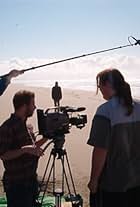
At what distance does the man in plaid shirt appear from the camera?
13.3 ft

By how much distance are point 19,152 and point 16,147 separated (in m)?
0.10

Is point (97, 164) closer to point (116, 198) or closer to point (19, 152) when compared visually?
point (116, 198)

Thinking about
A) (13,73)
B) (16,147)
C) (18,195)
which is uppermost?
(13,73)

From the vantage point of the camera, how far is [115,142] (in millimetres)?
3666

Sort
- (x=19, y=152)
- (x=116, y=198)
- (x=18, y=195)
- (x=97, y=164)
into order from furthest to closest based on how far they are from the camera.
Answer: (x=18, y=195) < (x=19, y=152) < (x=116, y=198) < (x=97, y=164)

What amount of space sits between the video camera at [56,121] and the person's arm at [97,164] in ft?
2.23

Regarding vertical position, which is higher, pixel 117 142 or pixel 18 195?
pixel 117 142

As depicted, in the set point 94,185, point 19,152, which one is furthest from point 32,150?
point 94,185

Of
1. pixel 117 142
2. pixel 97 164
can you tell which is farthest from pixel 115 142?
pixel 97 164

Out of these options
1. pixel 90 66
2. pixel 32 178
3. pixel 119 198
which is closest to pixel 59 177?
pixel 32 178

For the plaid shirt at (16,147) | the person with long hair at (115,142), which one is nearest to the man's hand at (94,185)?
the person with long hair at (115,142)

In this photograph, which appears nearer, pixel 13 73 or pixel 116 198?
pixel 116 198

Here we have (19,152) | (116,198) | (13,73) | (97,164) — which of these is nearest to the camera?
(97,164)

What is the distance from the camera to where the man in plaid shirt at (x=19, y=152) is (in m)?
4.06
